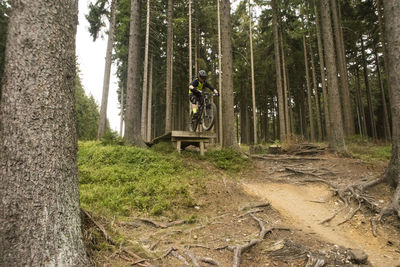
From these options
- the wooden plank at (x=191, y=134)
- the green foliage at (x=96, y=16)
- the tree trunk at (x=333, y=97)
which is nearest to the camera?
the wooden plank at (x=191, y=134)

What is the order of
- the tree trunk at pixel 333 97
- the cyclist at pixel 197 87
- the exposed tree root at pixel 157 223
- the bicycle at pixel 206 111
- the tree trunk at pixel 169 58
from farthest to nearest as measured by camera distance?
the tree trunk at pixel 169 58, the tree trunk at pixel 333 97, the bicycle at pixel 206 111, the cyclist at pixel 197 87, the exposed tree root at pixel 157 223

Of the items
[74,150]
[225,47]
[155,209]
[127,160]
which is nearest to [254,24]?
[225,47]

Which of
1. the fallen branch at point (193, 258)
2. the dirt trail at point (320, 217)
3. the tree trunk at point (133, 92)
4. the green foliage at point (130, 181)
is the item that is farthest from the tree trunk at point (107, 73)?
the fallen branch at point (193, 258)

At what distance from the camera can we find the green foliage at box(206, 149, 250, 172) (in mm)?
8881

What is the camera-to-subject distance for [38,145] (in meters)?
2.35

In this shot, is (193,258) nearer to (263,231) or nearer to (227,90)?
(263,231)

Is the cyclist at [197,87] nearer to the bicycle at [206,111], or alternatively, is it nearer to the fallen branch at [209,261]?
the bicycle at [206,111]

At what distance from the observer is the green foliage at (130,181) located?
207 inches

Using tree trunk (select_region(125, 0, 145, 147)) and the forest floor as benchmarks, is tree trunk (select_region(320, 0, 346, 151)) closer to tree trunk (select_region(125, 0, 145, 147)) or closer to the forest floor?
the forest floor

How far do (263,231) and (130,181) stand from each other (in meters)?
4.09

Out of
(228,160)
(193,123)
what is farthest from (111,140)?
(228,160)

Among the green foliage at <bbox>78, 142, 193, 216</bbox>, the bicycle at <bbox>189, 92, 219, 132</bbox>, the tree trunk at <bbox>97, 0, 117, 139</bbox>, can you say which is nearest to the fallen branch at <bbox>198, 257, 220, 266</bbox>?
the green foliage at <bbox>78, 142, 193, 216</bbox>

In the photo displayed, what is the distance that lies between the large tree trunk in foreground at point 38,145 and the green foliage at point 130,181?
207 cm

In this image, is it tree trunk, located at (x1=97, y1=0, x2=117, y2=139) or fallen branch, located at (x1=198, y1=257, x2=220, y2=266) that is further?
tree trunk, located at (x1=97, y1=0, x2=117, y2=139)
